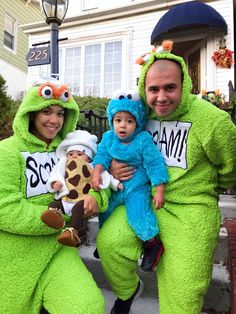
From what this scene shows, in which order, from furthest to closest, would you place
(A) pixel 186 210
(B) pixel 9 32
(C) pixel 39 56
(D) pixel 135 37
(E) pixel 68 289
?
(B) pixel 9 32, (D) pixel 135 37, (C) pixel 39 56, (A) pixel 186 210, (E) pixel 68 289

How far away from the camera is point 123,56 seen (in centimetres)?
1004

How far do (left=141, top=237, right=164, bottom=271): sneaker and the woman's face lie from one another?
2.80 ft

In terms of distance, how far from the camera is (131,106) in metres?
1.84

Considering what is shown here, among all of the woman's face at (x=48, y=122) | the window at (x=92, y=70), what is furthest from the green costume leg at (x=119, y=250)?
the window at (x=92, y=70)

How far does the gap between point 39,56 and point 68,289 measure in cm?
374

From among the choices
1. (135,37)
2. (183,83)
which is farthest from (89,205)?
(135,37)

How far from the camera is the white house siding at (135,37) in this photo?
876cm

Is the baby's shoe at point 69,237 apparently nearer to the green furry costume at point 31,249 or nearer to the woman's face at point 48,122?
the green furry costume at point 31,249

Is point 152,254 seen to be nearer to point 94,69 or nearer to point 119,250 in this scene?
point 119,250

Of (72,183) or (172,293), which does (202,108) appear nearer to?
(72,183)

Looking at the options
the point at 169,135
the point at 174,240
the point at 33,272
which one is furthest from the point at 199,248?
the point at 33,272

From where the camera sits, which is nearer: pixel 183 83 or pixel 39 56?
pixel 183 83

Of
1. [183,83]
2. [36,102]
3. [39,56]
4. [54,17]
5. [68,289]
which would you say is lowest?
[68,289]

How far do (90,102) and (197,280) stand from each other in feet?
23.0
